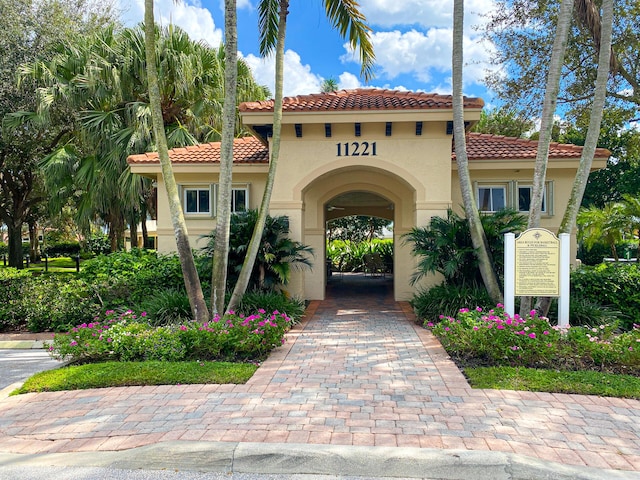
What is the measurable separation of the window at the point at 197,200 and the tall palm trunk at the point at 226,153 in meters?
5.13

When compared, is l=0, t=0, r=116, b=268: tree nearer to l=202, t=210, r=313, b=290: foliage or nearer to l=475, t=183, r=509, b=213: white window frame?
l=202, t=210, r=313, b=290: foliage

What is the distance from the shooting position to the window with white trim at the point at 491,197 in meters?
12.5

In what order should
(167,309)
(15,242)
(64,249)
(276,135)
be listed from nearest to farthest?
(167,309) < (276,135) < (15,242) < (64,249)

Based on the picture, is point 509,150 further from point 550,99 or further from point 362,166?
point 550,99

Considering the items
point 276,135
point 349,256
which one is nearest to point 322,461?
point 276,135

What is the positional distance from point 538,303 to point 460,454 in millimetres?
4852

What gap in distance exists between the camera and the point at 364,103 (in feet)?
35.9

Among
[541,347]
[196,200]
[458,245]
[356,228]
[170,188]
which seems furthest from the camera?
[356,228]

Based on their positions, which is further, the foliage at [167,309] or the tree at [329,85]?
the tree at [329,85]

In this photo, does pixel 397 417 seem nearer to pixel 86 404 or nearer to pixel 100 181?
pixel 86 404

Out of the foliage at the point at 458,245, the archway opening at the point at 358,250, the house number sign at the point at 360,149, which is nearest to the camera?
the foliage at the point at 458,245

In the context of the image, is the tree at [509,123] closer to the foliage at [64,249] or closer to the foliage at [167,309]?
the foliage at [167,309]

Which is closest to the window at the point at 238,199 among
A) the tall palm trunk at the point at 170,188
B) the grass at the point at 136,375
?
the tall palm trunk at the point at 170,188

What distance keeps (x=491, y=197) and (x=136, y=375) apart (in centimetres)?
1035
